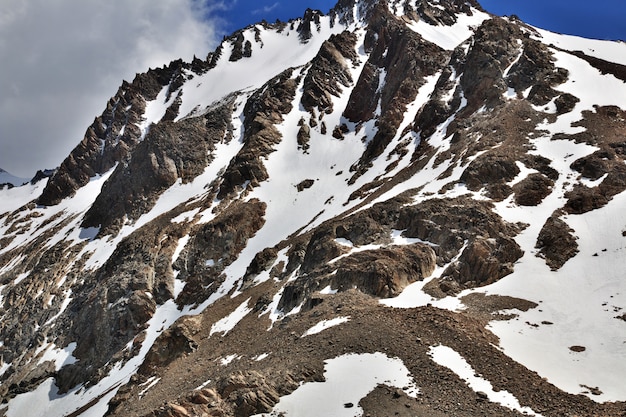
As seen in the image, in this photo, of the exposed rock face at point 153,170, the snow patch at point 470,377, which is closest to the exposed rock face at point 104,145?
the exposed rock face at point 153,170

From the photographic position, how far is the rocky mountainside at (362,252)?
811 inches

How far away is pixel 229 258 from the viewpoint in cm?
5847

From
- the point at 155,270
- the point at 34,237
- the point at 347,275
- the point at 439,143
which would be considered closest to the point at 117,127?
the point at 34,237

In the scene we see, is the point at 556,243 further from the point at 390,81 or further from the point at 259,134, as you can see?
the point at 259,134

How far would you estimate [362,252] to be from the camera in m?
35.2

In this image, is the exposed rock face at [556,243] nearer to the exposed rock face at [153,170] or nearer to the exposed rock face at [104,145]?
the exposed rock face at [153,170]

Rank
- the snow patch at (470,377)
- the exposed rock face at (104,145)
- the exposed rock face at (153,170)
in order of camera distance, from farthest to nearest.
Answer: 1. the exposed rock face at (104,145)
2. the exposed rock face at (153,170)
3. the snow patch at (470,377)

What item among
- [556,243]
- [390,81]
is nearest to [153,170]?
[390,81]

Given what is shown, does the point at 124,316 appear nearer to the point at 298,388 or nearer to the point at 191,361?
the point at 191,361

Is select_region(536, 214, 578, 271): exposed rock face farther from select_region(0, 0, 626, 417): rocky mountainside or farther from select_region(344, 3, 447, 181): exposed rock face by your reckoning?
select_region(344, 3, 447, 181): exposed rock face

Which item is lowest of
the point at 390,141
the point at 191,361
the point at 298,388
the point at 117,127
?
the point at 298,388

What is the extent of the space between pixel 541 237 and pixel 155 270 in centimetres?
4715

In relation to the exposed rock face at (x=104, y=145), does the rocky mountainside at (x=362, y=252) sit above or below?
below

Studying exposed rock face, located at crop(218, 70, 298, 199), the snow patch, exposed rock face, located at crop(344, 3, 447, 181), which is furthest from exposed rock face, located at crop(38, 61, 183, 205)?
the snow patch
